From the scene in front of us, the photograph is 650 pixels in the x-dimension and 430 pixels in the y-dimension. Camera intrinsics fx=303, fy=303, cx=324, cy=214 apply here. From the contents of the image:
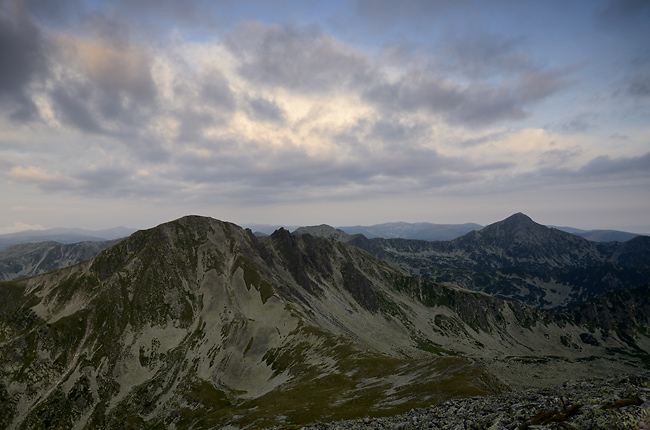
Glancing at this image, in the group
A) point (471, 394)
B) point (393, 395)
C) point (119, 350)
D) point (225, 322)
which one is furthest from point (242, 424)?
point (119, 350)

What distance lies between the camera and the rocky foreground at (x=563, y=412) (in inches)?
923

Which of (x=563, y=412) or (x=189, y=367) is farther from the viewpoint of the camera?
(x=189, y=367)

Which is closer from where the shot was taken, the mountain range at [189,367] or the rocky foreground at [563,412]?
the rocky foreground at [563,412]

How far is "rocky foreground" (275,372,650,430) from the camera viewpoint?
2344 centimetres

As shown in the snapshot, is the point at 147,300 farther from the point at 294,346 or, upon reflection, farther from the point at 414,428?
the point at 414,428

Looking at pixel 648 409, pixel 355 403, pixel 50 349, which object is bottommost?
pixel 50 349

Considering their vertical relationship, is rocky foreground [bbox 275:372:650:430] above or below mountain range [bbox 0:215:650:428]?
above

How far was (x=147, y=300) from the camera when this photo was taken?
190 meters

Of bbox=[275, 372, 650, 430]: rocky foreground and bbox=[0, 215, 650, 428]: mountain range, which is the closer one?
bbox=[275, 372, 650, 430]: rocky foreground

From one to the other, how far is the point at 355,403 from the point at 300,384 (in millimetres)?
37247

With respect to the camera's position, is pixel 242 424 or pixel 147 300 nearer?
pixel 242 424

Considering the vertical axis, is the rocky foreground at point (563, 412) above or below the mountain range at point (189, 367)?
above

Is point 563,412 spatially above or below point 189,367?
above

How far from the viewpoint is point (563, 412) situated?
1072 inches
